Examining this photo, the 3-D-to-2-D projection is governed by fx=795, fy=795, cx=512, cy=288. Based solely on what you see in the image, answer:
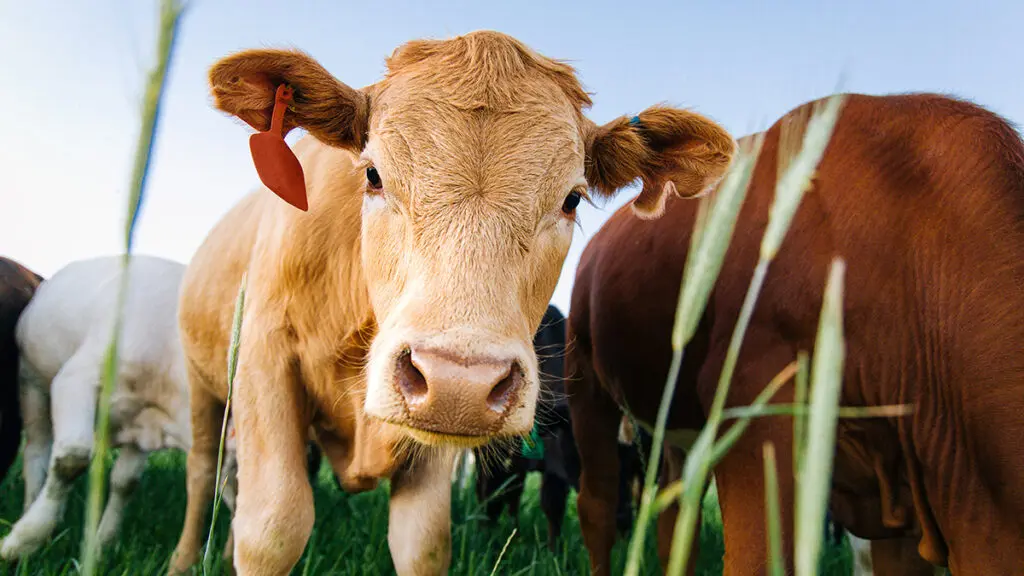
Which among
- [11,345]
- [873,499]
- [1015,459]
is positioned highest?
[1015,459]

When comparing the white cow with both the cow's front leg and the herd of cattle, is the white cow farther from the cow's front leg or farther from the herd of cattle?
the cow's front leg

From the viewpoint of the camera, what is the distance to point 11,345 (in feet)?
17.0

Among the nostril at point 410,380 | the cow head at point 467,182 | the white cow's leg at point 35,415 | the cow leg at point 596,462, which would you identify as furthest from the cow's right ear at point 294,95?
the white cow's leg at point 35,415

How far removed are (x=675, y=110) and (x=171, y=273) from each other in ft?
13.5

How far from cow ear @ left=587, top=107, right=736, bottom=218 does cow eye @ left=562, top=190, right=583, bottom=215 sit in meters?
0.33

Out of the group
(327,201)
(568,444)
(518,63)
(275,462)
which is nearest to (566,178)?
(518,63)

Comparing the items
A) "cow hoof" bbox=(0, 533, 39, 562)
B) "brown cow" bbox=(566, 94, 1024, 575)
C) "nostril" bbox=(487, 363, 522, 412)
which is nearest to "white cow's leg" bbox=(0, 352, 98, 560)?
"cow hoof" bbox=(0, 533, 39, 562)

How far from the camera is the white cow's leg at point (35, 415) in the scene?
16.1 feet

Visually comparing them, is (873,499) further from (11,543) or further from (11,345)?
(11,345)

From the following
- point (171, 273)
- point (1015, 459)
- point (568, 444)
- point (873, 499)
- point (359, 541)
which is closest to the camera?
point (1015, 459)

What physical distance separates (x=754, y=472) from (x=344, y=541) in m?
2.36

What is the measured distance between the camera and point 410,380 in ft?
5.60

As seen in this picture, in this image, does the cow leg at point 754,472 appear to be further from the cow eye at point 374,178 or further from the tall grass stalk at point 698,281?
the tall grass stalk at point 698,281

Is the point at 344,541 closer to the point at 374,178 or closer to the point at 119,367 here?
the point at 119,367
